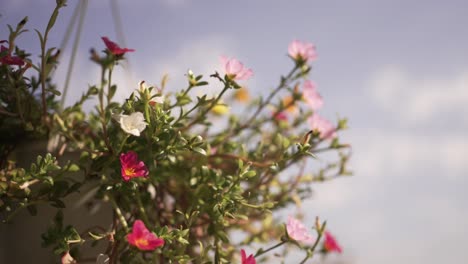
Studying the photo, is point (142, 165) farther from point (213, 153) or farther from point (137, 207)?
point (213, 153)

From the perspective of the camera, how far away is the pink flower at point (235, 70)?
74 centimetres

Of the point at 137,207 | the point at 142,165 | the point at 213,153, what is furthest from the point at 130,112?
the point at 213,153

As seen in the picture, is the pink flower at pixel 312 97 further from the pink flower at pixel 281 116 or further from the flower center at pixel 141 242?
the flower center at pixel 141 242

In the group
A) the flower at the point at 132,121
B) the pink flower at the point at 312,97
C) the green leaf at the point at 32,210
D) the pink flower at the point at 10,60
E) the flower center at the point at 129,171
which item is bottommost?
the green leaf at the point at 32,210

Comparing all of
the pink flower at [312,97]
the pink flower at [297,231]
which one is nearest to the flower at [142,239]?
the pink flower at [297,231]

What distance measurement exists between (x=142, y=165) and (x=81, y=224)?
20 centimetres

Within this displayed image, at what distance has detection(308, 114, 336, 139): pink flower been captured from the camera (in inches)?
36.6

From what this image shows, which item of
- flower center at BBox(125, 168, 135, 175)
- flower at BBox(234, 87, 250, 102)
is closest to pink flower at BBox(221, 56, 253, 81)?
flower center at BBox(125, 168, 135, 175)

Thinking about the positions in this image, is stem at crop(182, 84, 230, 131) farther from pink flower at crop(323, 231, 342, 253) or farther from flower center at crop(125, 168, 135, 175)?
pink flower at crop(323, 231, 342, 253)

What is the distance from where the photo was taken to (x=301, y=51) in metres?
0.93

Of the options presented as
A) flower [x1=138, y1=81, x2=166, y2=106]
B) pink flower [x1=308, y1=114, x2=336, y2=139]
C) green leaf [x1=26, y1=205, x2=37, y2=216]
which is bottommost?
green leaf [x1=26, y1=205, x2=37, y2=216]

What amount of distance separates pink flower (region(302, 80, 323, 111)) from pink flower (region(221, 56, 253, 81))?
0.87 feet

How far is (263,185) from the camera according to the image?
930 mm

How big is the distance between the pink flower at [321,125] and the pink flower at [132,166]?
1.29 feet
